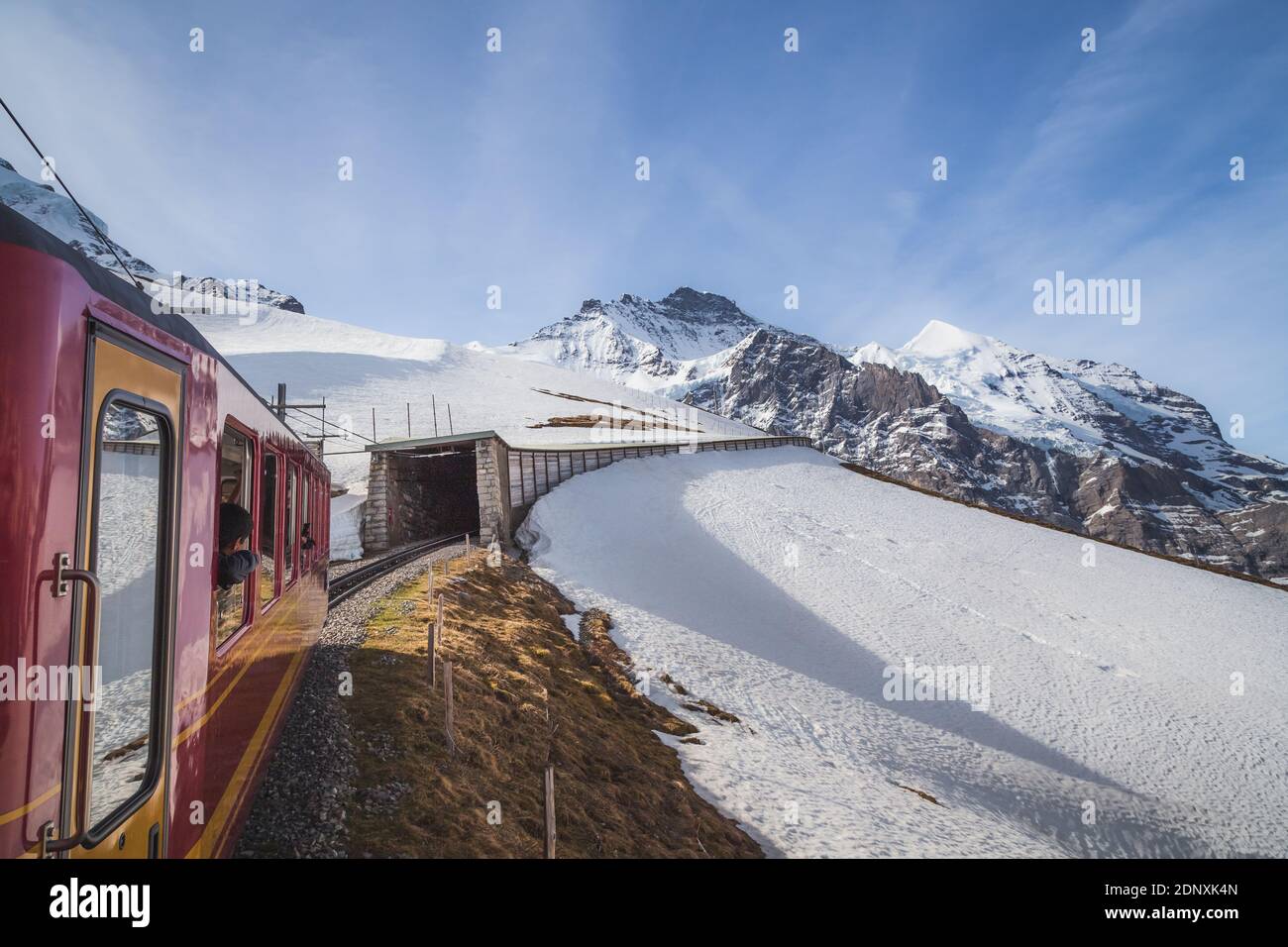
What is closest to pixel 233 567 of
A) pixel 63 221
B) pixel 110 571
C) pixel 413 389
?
pixel 110 571

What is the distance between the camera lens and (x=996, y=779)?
742 inches

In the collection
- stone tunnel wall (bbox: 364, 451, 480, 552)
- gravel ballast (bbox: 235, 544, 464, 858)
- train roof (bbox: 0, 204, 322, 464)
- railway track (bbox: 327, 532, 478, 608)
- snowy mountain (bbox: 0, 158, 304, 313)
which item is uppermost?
snowy mountain (bbox: 0, 158, 304, 313)

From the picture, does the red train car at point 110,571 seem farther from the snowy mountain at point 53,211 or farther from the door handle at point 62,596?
the snowy mountain at point 53,211

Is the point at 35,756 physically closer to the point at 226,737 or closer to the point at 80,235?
the point at 226,737

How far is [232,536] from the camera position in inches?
199

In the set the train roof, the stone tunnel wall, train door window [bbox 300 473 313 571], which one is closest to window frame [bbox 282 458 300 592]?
train door window [bbox 300 473 313 571]

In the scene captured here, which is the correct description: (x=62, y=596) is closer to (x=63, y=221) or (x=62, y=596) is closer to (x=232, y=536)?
(x=232, y=536)

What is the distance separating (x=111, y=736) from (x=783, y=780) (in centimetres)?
1459

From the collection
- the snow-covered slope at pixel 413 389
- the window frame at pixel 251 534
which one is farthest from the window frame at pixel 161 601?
the snow-covered slope at pixel 413 389

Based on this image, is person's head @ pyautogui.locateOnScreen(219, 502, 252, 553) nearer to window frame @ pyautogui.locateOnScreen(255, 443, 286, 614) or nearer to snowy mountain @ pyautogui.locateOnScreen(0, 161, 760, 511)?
window frame @ pyautogui.locateOnScreen(255, 443, 286, 614)

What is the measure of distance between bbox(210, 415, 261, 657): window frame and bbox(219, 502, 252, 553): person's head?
118 mm

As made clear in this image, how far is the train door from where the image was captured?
107 inches

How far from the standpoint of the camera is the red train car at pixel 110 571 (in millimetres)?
2387

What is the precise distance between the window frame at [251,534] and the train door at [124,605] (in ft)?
3.41
